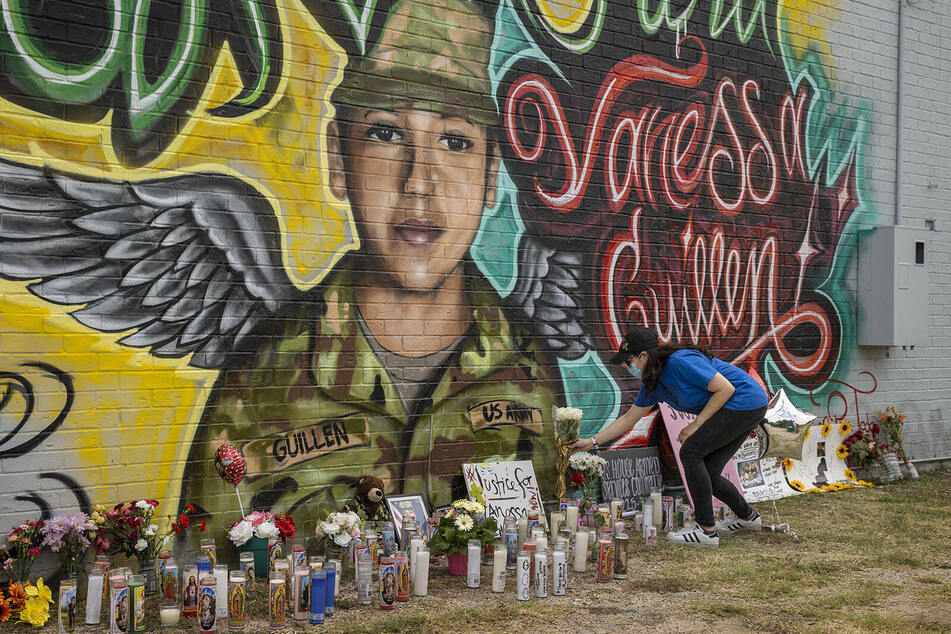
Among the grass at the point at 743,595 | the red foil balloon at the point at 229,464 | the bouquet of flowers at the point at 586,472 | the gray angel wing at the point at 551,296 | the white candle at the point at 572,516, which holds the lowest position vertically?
the grass at the point at 743,595

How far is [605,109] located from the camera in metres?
7.16

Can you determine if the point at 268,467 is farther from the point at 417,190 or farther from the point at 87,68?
the point at 87,68

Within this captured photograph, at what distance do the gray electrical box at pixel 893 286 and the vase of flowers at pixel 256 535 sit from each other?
6561mm

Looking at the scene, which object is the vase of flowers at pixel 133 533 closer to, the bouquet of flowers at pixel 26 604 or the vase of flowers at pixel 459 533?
the bouquet of flowers at pixel 26 604

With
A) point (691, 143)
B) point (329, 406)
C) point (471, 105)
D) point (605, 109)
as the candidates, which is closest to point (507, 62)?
point (471, 105)

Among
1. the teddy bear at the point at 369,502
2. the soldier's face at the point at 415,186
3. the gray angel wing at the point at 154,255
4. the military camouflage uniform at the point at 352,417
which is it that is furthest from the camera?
the soldier's face at the point at 415,186

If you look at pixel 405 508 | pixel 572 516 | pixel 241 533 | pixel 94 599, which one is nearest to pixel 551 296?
pixel 572 516

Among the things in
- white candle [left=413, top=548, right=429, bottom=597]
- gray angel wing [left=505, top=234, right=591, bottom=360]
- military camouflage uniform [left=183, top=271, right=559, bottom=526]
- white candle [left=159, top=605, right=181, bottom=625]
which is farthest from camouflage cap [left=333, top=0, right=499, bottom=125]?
white candle [left=159, top=605, right=181, bottom=625]

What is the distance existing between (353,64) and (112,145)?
1.70 meters

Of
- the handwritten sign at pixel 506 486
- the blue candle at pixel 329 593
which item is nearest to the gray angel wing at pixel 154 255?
the blue candle at pixel 329 593

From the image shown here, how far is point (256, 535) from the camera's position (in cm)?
510

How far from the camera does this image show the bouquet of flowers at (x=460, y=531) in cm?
521

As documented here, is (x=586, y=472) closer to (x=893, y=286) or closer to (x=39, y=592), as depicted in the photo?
(x=39, y=592)

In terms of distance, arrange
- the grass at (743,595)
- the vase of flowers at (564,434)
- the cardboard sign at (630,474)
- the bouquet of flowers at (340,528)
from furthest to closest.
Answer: the cardboard sign at (630,474), the vase of flowers at (564,434), the bouquet of flowers at (340,528), the grass at (743,595)
